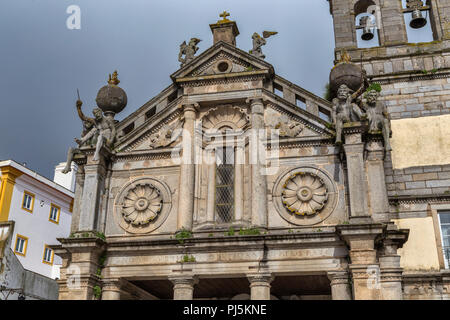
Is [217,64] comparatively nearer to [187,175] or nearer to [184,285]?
[187,175]

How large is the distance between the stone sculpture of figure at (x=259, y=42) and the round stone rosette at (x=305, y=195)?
14.1 ft

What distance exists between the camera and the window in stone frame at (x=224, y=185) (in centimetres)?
1804

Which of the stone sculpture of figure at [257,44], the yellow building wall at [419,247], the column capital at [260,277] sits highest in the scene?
the stone sculpture of figure at [257,44]

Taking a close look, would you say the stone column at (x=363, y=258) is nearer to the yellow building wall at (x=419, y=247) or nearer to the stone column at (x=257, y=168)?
the stone column at (x=257, y=168)

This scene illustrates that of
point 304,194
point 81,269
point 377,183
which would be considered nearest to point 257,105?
point 304,194

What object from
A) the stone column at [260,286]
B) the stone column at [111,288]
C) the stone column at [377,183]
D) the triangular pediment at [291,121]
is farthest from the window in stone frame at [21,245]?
the stone column at [377,183]

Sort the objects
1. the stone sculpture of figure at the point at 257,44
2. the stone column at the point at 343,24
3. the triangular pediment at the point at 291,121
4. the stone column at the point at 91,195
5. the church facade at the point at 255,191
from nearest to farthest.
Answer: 1. the church facade at the point at 255,191
2. the stone column at the point at 91,195
3. the triangular pediment at the point at 291,121
4. the stone sculpture of figure at the point at 257,44
5. the stone column at the point at 343,24

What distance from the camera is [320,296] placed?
20.7 metres

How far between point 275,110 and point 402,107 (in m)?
4.86

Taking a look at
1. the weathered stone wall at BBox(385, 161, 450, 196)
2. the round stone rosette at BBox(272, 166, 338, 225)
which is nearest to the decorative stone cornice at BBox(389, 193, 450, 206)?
the weathered stone wall at BBox(385, 161, 450, 196)

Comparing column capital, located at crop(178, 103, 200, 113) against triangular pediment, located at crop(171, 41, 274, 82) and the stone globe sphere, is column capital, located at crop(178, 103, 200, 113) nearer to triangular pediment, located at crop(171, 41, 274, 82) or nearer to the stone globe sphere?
triangular pediment, located at crop(171, 41, 274, 82)

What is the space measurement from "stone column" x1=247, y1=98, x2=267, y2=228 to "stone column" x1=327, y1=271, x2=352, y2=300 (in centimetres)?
250

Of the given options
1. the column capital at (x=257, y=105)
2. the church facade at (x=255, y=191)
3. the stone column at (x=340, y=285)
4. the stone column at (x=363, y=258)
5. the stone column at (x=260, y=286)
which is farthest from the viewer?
the column capital at (x=257, y=105)
